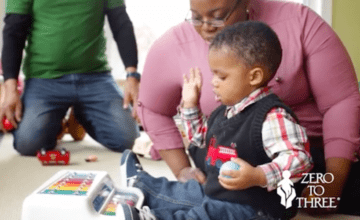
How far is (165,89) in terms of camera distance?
3.60 feet

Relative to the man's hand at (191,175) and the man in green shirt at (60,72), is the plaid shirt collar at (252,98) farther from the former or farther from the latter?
the man in green shirt at (60,72)

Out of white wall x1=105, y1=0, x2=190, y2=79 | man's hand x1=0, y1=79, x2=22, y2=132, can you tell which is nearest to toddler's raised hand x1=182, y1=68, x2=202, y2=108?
man's hand x1=0, y1=79, x2=22, y2=132

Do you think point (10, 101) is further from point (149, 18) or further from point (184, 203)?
point (149, 18)

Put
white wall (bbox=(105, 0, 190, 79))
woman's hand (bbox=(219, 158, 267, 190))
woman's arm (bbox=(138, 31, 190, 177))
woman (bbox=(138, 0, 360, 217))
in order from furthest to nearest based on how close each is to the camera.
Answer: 1. white wall (bbox=(105, 0, 190, 79))
2. woman's arm (bbox=(138, 31, 190, 177))
3. woman (bbox=(138, 0, 360, 217))
4. woman's hand (bbox=(219, 158, 267, 190))

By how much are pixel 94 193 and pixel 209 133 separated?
254 millimetres

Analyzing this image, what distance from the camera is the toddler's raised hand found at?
0.89m

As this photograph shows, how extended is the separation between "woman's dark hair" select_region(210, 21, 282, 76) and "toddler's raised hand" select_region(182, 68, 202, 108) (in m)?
0.14

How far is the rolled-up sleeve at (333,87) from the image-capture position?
0.90 meters

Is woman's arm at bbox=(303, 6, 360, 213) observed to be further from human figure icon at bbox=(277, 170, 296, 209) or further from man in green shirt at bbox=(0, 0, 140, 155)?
man in green shirt at bbox=(0, 0, 140, 155)

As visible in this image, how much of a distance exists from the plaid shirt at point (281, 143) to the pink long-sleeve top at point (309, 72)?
164mm

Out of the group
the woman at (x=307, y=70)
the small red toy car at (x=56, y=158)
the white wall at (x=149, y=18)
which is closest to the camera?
the woman at (x=307, y=70)

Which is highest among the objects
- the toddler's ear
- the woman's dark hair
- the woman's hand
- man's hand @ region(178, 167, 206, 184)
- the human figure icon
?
the woman's dark hair

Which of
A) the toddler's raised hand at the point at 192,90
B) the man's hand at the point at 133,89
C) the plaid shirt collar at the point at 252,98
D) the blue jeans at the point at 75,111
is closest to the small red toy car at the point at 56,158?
the blue jeans at the point at 75,111

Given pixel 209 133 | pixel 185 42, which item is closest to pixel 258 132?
pixel 209 133
